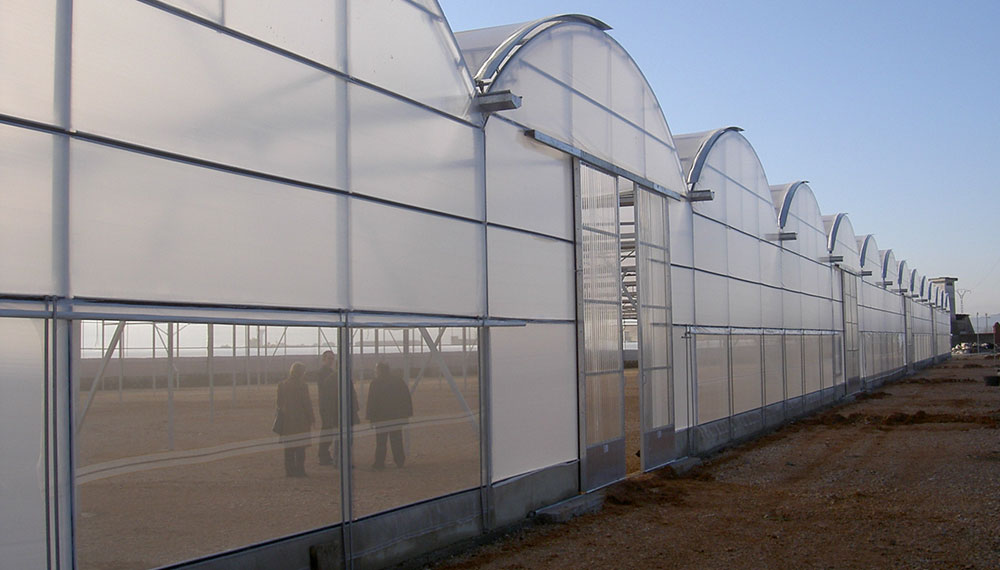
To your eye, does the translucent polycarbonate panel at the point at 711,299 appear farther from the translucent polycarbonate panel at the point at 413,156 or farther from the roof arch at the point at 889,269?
the roof arch at the point at 889,269

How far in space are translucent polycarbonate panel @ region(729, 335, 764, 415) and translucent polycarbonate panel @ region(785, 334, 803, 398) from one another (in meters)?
3.49

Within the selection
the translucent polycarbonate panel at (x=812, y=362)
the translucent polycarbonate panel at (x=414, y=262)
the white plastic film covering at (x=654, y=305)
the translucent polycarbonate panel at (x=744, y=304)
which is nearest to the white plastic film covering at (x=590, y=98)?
the white plastic film covering at (x=654, y=305)

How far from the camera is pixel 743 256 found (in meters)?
24.9

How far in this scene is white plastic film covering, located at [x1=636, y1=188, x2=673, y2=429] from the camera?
17.8 meters

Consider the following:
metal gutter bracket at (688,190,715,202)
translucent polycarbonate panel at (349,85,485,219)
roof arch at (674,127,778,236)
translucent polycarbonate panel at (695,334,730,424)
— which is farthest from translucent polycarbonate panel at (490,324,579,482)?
roof arch at (674,127,778,236)

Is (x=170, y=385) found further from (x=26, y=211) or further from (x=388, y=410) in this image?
(x=388, y=410)

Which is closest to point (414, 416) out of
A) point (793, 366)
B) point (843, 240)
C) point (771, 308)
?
point (771, 308)

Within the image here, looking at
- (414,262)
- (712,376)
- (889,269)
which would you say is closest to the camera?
(414,262)

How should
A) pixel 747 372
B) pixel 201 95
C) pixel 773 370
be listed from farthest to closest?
pixel 773 370, pixel 747 372, pixel 201 95

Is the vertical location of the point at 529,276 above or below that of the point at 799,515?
above

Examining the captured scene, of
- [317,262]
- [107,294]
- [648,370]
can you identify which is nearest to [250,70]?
[317,262]

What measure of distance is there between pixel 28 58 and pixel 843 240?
39.5 meters

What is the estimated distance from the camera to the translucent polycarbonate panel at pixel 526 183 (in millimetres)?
12609

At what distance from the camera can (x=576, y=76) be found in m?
15.3
